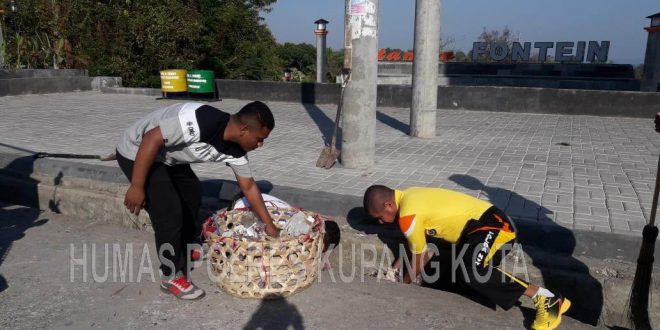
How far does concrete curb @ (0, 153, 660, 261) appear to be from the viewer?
3.69 m

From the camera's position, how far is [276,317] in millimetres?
3309

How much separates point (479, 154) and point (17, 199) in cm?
566

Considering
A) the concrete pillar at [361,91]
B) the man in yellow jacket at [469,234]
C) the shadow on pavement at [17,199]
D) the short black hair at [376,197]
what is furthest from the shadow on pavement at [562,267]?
the shadow on pavement at [17,199]

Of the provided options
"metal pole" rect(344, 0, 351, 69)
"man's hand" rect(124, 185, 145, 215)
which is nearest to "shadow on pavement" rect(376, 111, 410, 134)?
"metal pole" rect(344, 0, 351, 69)

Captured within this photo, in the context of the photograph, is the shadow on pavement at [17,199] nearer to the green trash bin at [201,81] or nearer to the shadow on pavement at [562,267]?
the shadow on pavement at [562,267]

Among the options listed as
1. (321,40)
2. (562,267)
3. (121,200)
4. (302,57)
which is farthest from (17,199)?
(302,57)

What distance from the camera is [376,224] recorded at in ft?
14.1

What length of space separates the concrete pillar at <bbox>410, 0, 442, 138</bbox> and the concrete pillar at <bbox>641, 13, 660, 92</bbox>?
1014cm

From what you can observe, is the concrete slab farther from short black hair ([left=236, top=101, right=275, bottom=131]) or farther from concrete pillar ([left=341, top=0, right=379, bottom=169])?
concrete pillar ([left=341, top=0, right=379, bottom=169])

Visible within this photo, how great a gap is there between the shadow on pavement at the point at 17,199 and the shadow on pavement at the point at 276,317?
2.48 metres

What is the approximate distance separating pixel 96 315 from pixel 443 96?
10473mm

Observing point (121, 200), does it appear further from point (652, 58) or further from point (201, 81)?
point (652, 58)

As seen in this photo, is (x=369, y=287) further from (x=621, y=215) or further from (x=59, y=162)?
(x=59, y=162)

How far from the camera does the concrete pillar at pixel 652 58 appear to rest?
15.3 metres
